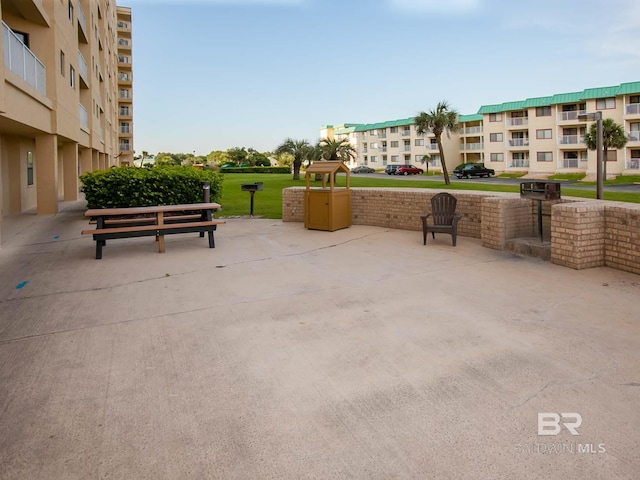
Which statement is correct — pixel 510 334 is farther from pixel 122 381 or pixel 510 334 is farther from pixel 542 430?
pixel 122 381

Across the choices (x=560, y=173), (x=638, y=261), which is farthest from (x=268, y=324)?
(x=560, y=173)

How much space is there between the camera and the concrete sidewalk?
2.86 m

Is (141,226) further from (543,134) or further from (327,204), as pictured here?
(543,134)

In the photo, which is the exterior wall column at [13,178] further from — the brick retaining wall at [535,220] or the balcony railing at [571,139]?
the balcony railing at [571,139]

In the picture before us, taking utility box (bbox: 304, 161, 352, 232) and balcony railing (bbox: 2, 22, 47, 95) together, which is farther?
utility box (bbox: 304, 161, 352, 232)

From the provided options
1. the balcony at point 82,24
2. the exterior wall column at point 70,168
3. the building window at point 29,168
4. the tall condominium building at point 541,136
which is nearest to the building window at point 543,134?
the tall condominium building at point 541,136

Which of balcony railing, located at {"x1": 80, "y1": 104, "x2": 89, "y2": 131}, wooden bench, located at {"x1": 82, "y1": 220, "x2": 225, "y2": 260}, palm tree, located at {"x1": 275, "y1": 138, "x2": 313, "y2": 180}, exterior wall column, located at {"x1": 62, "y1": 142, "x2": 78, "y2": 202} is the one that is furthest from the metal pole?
palm tree, located at {"x1": 275, "y1": 138, "x2": 313, "y2": 180}

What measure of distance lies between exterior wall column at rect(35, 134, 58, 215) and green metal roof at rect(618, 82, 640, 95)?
48933mm

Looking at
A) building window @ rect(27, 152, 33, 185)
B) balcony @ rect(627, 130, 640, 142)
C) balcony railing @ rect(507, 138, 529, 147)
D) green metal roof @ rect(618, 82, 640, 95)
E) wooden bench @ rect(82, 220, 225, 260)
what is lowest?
wooden bench @ rect(82, 220, 225, 260)

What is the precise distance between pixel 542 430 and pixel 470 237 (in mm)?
8431

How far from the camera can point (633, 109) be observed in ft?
151

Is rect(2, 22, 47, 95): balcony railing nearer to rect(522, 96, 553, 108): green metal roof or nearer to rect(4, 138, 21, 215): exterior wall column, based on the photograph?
rect(4, 138, 21, 215): exterior wall column

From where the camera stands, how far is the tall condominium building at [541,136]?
46825 mm

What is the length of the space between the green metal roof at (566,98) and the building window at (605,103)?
2.01 m
